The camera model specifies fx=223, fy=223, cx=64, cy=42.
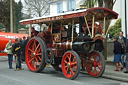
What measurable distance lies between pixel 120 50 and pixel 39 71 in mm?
3995

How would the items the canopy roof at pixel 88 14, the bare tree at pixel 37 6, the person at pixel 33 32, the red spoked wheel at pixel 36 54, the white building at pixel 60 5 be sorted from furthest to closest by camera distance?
the bare tree at pixel 37 6 → the white building at pixel 60 5 → the person at pixel 33 32 → the red spoked wheel at pixel 36 54 → the canopy roof at pixel 88 14

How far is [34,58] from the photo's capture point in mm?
10883

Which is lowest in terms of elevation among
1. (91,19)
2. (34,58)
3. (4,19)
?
(34,58)

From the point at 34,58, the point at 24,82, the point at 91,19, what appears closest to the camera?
the point at 24,82

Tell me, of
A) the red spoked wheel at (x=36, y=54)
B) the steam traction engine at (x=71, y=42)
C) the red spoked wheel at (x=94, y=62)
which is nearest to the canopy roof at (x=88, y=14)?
the steam traction engine at (x=71, y=42)

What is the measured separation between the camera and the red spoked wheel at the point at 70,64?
862cm

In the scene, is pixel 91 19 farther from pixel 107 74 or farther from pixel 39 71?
pixel 39 71

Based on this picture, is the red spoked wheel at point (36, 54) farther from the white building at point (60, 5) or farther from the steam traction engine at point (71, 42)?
the white building at point (60, 5)

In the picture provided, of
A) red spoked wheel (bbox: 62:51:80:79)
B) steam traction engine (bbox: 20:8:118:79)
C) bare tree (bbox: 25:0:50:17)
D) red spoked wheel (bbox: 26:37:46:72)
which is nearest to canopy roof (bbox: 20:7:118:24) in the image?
steam traction engine (bbox: 20:8:118:79)

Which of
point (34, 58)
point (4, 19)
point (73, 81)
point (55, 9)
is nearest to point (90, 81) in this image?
point (73, 81)

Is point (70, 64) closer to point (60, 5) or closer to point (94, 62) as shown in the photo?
point (94, 62)

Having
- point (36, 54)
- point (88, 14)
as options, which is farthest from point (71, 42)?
point (36, 54)

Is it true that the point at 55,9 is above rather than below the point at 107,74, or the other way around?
above

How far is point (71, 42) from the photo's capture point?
930 cm
